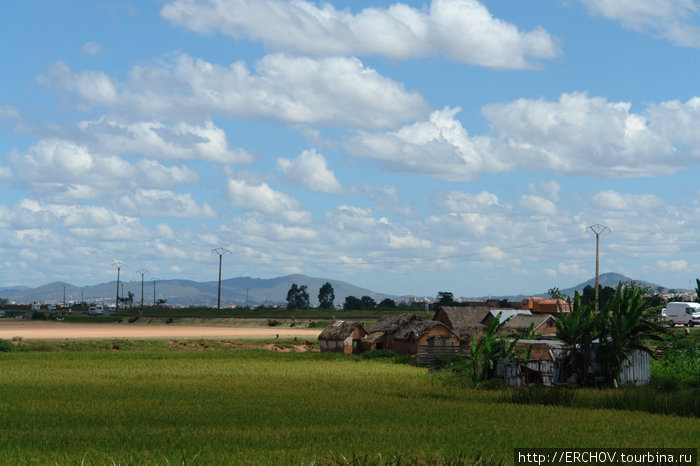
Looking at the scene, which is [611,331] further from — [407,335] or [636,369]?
[407,335]

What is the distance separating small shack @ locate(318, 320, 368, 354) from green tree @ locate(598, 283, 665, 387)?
33551mm

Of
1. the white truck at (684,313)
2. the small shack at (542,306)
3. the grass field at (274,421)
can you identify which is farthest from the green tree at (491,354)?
the white truck at (684,313)

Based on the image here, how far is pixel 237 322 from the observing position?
135 m

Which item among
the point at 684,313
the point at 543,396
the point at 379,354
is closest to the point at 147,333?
the point at 379,354

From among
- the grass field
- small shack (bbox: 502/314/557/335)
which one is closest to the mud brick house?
small shack (bbox: 502/314/557/335)

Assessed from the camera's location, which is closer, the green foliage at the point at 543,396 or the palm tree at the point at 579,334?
the green foliage at the point at 543,396

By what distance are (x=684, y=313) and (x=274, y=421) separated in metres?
74.9

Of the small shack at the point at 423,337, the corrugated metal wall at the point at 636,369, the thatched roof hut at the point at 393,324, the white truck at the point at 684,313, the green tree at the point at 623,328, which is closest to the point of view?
the green tree at the point at 623,328

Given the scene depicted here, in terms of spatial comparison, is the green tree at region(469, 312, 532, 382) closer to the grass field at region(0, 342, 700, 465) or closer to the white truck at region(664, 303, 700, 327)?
the grass field at region(0, 342, 700, 465)

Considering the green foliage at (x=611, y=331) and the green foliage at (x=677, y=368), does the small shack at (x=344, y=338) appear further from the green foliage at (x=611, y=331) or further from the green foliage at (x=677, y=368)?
the green foliage at (x=611, y=331)

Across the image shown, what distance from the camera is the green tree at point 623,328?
37.4m

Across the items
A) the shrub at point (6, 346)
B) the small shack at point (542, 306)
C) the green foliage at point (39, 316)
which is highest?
the small shack at point (542, 306)

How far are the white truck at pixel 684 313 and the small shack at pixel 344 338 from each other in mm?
39373

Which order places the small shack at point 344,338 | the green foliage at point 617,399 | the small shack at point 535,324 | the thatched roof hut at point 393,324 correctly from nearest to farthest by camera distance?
the green foliage at point 617,399 < the small shack at point 535,324 < the thatched roof hut at point 393,324 < the small shack at point 344,338
